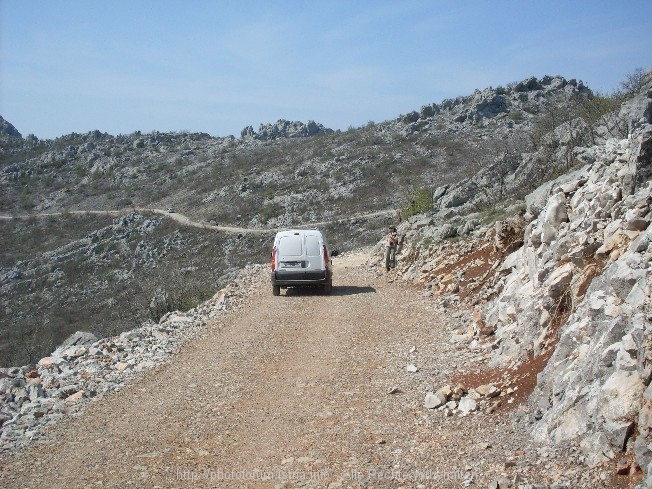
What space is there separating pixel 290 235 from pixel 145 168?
66.2 m

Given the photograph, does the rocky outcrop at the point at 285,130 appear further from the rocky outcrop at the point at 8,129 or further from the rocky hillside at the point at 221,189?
the rocky outcrop at the point at 8,129

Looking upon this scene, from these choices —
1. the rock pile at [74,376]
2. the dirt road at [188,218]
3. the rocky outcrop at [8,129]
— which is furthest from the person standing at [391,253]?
the rocky outcrop at [8,129]

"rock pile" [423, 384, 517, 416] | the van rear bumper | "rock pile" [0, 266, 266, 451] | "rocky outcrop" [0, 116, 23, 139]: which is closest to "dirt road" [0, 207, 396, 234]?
the van rear bumper

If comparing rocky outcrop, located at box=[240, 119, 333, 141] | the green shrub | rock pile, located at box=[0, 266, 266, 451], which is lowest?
rock pile, located at box=[0, 266, 266, 451]

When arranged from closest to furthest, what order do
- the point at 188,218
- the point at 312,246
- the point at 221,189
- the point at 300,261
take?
the point at 300,261 < the point at 312,246 < the point at 188,218 < the point at 221,189

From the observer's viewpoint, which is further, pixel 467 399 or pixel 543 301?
pixel 543 301

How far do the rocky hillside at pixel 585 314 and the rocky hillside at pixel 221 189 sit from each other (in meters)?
7.54

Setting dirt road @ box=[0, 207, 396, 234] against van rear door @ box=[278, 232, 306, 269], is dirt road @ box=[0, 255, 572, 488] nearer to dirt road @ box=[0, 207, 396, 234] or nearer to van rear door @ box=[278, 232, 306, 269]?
van rear door @ box=[278, 232, 306, 269]

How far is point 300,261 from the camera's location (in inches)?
661

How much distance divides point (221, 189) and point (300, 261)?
154 feet

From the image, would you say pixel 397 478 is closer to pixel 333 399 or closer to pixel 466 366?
pixel 333 399

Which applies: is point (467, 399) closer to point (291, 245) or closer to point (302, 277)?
point (302, 277)

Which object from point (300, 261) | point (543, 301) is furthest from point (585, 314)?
point (300, 261)

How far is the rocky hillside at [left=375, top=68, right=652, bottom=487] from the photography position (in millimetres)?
4711
